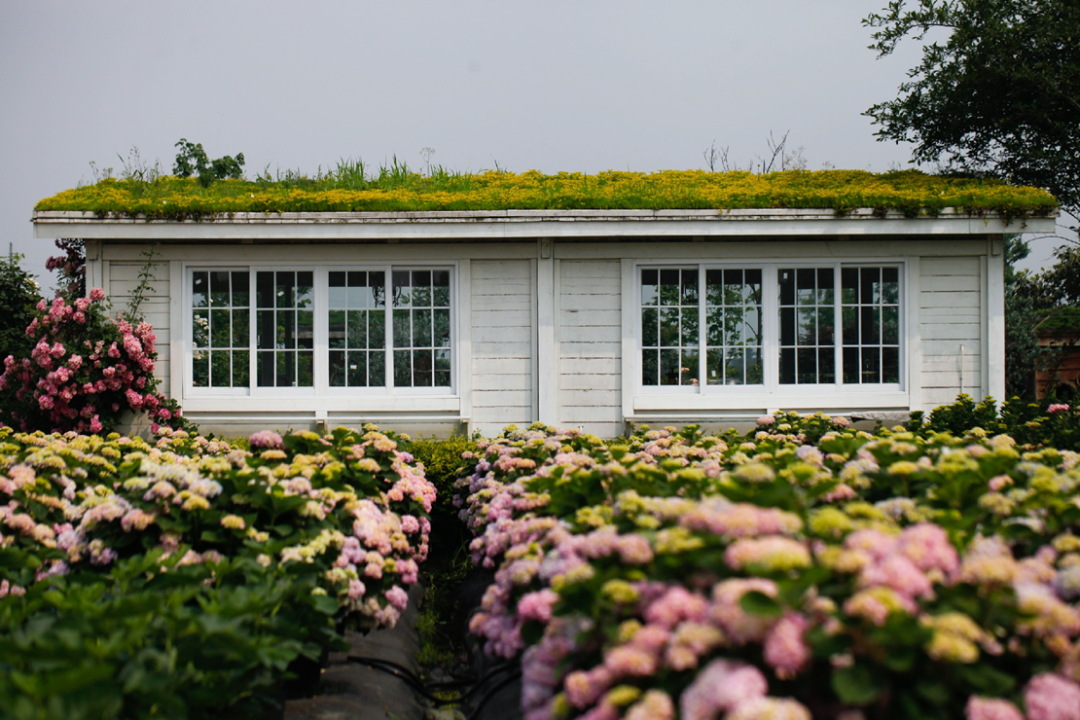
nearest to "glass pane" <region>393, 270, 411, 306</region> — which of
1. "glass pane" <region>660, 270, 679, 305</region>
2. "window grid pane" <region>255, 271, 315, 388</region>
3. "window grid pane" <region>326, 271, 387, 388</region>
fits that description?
"window grid pane" <region>326, 271, 387, 388</region>

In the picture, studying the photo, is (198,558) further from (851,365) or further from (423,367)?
(851,365)

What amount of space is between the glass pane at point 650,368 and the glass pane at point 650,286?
0.56 metres

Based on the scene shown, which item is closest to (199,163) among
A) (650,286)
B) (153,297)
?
(153,297)

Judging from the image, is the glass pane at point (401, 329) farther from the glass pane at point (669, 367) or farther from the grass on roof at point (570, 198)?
the glass pane at point (669, 367)

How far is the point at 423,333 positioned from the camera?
7.40 meters

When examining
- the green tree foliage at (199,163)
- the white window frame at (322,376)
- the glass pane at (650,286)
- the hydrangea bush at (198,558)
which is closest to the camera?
the hydrangea bush at (198,558)

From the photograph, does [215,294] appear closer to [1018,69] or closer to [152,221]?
[152,221]

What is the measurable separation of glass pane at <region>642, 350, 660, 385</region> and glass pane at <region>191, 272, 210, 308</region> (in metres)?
4.72

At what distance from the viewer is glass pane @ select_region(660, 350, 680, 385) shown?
7434mm

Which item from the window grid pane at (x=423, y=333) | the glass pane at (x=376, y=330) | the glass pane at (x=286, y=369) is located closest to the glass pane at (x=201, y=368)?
the glass pane at (x=286, y=369)

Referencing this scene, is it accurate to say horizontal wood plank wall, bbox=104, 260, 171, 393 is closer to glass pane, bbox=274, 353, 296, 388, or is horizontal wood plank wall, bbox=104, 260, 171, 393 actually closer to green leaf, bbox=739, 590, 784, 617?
glass pane, bbox=274, 353, 296, 388

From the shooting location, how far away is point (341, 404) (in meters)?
7.20

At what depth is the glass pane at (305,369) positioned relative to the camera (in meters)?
7.38

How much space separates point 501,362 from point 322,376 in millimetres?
1900
